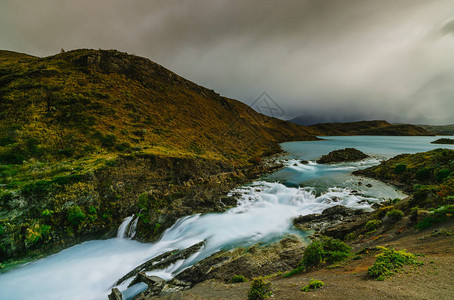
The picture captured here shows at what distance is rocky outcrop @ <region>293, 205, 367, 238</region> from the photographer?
14.1m

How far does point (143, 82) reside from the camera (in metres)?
50.8

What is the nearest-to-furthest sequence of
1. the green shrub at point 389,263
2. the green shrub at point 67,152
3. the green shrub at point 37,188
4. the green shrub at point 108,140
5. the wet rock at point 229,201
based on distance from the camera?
the green shrub at point 389,263 → the green shrub at point 37,188 → the green shrub at point 67,152 → the wet rock at point 229,201 → the green shrub at point 108,140

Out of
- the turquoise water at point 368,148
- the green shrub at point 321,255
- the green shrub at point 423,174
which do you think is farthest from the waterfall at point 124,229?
the turquoise water at point 368,148

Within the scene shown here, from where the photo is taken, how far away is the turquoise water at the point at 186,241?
37.0ft

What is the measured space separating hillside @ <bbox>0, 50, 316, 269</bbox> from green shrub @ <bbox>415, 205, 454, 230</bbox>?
16406mm

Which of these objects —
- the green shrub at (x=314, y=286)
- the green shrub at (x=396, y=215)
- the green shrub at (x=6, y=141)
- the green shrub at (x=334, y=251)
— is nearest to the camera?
the green shrub at (x=314, y=286)

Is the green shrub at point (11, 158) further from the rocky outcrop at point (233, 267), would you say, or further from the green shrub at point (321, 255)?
the green shrub at point (321, 255)

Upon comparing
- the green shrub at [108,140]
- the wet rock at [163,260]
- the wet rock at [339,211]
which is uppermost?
the green shrub at [108,140]

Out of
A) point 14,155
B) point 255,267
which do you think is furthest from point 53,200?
point 255,267

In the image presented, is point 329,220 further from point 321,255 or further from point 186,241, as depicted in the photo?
point 186,241

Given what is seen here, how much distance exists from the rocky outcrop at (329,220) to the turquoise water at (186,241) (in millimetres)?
1347

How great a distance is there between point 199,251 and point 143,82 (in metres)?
52.2

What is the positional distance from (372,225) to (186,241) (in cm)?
1430

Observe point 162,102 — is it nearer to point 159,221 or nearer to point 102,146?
point 102,146
